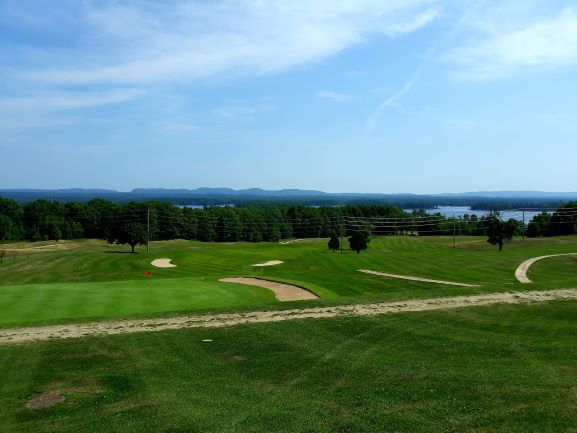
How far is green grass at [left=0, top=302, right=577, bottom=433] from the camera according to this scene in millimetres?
9688

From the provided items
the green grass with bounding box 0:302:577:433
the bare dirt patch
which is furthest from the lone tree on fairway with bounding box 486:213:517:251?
the bare dirt patch

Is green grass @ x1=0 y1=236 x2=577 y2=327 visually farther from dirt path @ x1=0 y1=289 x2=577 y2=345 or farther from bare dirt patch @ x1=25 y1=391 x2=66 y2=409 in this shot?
bare dirt patch @ x1=25 y1=391 x2=66 y2=409

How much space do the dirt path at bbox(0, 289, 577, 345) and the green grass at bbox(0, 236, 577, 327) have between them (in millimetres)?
1031

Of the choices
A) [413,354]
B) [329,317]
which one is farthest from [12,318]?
[413,354]

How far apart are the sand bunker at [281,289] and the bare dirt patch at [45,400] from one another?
15435 mm

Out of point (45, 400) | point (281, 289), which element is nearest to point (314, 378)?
point (45, 400)

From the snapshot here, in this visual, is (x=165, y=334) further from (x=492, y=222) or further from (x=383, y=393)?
(x=492, y=222)

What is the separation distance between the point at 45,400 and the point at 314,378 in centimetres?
603

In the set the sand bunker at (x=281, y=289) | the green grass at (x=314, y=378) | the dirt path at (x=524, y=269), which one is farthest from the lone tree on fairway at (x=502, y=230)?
the green grass at (x=314, y=378)

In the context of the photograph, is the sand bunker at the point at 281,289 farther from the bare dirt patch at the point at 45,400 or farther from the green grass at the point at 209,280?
the bare dirt patch at the point at 45,400

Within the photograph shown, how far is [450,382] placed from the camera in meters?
11.5

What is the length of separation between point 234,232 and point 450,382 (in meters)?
107

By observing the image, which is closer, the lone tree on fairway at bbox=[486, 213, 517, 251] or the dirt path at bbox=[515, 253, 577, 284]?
the dirt path at bbox=[515, 253, 577, 284]

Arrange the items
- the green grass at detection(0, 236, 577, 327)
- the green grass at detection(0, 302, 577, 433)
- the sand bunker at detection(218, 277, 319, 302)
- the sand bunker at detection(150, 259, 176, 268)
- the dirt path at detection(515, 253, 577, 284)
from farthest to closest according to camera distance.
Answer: the sand bunker at detection(150, 259, 176, 268), the dirt path at detection(515, 253, 577, 284), the sand bunker at detection(218, 277, 319, 302), the green grass at detection(0, 236, 577, 327), the green grass at detection(0, 302, 577, 433)
